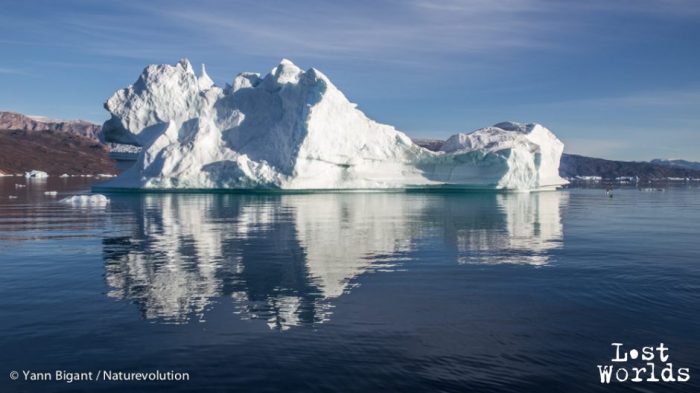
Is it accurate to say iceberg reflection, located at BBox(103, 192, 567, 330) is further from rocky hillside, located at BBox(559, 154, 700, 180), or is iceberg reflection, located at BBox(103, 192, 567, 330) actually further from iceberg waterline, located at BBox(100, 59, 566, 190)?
rocky hillside, located at BBox(559, 154, 700, 180)

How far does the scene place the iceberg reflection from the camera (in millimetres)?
9305

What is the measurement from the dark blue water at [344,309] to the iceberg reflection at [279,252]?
73 millimetres

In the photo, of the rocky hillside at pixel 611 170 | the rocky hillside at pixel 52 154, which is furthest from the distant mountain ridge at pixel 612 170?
the rocky hillside at pixel 52 154

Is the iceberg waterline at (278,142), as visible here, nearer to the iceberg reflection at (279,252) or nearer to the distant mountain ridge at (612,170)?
the iceberg reflection at (279,252)

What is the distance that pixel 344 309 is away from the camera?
880cm

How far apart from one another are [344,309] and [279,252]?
6118 mm

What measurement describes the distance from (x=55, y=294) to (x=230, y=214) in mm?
16915

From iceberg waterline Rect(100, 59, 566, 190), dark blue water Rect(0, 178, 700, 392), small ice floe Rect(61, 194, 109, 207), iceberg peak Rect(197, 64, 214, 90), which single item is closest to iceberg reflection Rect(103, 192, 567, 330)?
dark blue water Rect(0, 178, 700, 392)

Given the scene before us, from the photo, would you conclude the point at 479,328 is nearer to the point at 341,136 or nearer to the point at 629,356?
the point at 629,356

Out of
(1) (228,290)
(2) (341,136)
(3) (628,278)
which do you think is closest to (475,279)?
(3) (628,278)

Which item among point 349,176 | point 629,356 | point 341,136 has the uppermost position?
point 341,136

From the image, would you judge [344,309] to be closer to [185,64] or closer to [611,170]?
[185,64]

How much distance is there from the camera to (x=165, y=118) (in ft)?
147

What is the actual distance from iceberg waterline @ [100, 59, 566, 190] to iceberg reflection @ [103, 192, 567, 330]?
50.4 ft
